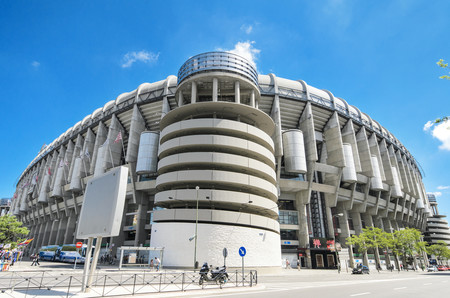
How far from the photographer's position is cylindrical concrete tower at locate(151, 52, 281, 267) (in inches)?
1339

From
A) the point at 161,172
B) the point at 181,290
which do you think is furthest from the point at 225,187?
the point at 181,290

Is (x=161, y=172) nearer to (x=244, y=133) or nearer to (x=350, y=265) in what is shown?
(x=244, y=133)

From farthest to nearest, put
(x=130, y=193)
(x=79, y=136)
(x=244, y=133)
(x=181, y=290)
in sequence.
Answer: (x=79, y=136), (x=130, y=193), (x=244, y=133), (x=181, y=290)

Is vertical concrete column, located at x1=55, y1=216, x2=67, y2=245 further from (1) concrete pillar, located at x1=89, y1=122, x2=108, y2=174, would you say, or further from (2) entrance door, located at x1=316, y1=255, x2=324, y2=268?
(2) entrance door, located at x1=316, y1=255, x2=324, y2=268

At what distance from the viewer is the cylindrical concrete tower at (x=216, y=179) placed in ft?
112

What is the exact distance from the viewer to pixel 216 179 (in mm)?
36781

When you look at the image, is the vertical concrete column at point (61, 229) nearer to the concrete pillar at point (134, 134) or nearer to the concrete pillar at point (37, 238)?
the concrete pillar at point (37, 238)

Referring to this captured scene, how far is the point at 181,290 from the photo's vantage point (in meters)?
14.1

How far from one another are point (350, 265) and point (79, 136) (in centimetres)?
7458

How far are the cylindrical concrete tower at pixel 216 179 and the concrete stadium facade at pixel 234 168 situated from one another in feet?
0.54

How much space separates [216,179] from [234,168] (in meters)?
4.53

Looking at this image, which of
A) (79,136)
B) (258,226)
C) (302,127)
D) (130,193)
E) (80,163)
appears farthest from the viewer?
(79,136)

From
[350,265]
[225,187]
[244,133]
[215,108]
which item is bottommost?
[350,265]

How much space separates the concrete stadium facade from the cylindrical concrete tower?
0.16 meters
